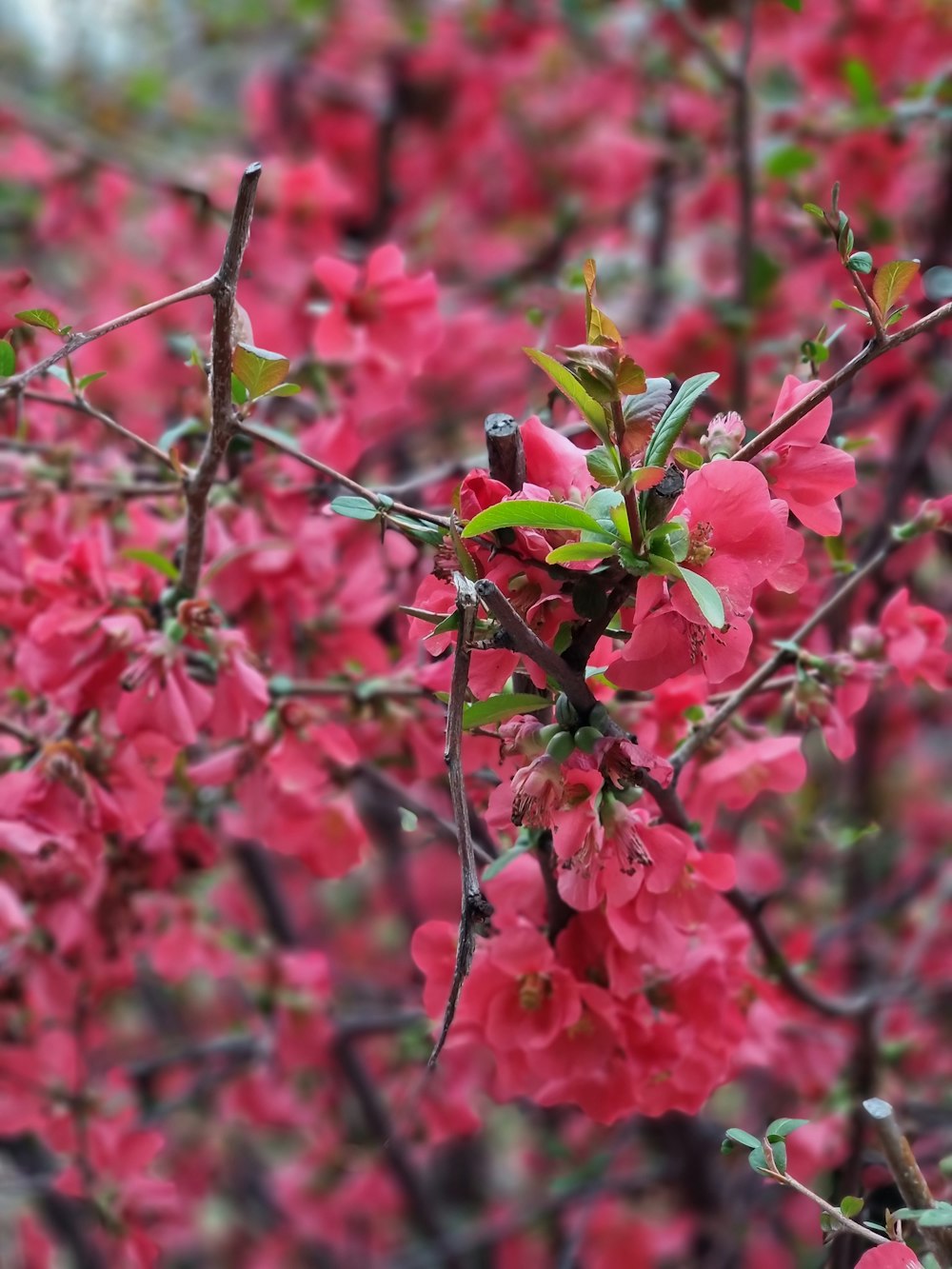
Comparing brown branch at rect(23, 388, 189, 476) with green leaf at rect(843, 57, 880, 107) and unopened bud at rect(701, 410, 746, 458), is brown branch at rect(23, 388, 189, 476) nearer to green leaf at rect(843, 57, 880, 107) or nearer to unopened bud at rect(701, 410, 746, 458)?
unopened bud at rect(701, 410, 746, 458)

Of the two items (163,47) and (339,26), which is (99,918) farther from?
(163,47)

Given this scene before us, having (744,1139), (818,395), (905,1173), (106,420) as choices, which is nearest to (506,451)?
(818,395)

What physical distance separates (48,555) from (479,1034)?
0.48m

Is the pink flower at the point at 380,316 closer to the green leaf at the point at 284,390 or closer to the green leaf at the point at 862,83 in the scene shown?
the green leaf at the point at 284,390

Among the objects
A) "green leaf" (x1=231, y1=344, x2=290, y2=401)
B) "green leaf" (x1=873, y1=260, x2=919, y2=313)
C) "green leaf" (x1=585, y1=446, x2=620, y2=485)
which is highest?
"green leaf" (x1=231, y1=344, x2=290, y2=401)

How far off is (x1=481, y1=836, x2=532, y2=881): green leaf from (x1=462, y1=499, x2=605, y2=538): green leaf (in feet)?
0.68

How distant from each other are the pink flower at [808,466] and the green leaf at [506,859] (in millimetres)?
224

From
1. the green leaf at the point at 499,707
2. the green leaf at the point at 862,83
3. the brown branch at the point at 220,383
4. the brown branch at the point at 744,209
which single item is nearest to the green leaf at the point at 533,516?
the green leaf at the point at 499,707

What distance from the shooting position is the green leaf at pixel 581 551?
49 cm

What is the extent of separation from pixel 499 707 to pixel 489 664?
0.07ft

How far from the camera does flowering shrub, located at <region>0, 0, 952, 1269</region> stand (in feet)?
1.85

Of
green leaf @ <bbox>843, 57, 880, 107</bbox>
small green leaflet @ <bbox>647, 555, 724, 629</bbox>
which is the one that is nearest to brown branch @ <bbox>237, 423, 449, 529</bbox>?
small green leaflet @ <bbox>647, 555, 724, 629</bbox>

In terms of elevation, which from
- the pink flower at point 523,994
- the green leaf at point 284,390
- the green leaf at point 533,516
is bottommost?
the pink flower at point 523,994

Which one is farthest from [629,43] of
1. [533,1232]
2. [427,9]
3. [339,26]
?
[533,1232]
